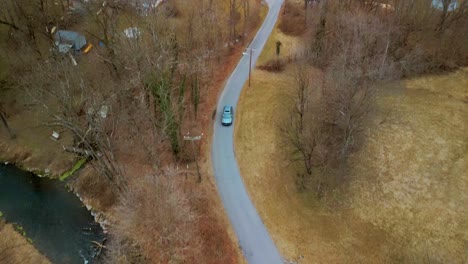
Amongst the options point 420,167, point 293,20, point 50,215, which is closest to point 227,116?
point 50,215

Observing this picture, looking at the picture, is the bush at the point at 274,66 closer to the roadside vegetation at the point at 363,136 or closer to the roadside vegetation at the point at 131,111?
the roadside vegetation at the point at 363,136

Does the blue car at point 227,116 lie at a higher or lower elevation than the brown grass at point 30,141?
higher

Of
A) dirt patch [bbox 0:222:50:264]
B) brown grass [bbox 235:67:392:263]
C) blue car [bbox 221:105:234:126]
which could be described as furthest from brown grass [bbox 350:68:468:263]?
dirt patch [bbox 0:222:50:264]

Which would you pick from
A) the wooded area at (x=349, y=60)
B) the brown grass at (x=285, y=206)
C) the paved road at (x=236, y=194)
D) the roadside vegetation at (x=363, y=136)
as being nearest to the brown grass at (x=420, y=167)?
the roadside vegetation at (x=363, y=136)

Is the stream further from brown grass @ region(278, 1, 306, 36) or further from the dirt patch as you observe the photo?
brown grass @ region(278, 1, 306, 36)

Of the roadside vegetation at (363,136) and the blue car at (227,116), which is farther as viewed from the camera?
the blue car at (227,116)

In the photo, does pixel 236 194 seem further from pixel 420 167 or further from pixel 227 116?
pixel 420 167

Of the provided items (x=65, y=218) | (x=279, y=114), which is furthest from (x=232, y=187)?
(x=65, y=218)
